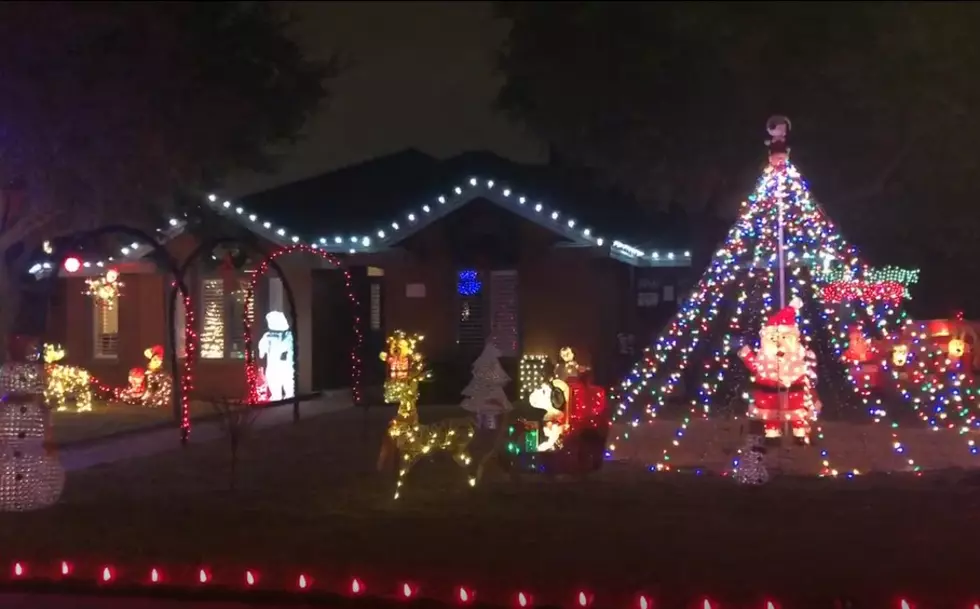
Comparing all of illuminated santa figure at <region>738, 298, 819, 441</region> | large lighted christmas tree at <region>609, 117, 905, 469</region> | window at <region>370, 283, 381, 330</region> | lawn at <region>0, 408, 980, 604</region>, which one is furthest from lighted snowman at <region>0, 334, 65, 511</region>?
window at <region>370, 283, 381, 330</region>

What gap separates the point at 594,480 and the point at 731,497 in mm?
1506

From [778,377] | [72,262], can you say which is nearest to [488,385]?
[778,377]

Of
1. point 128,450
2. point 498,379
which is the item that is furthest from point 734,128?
point 128,450

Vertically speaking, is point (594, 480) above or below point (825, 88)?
below

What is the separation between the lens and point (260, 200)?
23.6 m

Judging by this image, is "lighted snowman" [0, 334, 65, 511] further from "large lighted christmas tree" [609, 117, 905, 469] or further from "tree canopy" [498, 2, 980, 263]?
"tree canopy" [498, 2, 980, 263]

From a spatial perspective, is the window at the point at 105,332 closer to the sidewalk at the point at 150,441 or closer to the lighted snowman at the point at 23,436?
the sidewalk at the point at 150,441

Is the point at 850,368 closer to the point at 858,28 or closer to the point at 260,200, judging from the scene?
the point at 858,28

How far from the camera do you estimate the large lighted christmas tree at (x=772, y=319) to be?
434 inches

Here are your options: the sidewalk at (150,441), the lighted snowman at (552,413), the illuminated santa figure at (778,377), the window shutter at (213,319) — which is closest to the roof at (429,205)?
the window shutter at (213,319)

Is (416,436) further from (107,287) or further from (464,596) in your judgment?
(107,287)

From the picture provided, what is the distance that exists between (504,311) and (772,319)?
28.6ft

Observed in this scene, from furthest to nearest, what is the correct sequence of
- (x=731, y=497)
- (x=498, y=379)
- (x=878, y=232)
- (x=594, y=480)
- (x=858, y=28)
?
1. (x=878, y=232)
2. (x=858, y=28)
3. (x=498, y=379)
4. (x=594, y=480)
5. (x=731, y=497)

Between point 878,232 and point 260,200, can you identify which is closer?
point 878,232
